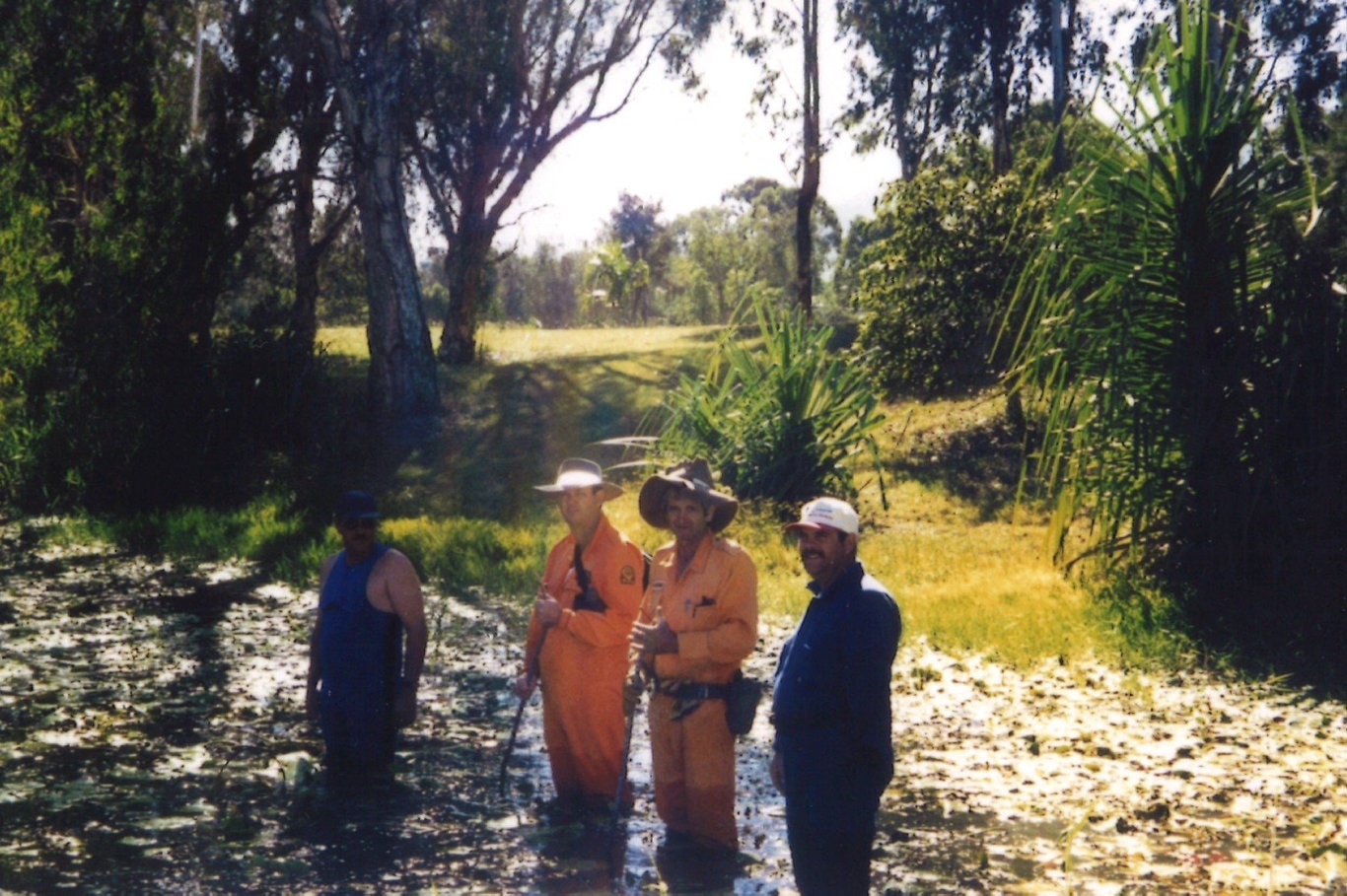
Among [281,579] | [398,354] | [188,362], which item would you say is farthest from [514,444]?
[281,579]

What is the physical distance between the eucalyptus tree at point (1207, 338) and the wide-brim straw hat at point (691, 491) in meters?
6.20

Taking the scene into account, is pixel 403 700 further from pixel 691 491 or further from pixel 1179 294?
pixel 1179 294

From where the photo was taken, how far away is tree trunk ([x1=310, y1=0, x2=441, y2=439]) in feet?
89.3

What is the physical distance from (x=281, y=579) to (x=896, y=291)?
1380 centimetres

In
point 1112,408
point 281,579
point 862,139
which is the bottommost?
point 281,579

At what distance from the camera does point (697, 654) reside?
668 centimetres

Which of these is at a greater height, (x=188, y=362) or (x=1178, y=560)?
(x=188, y=362)

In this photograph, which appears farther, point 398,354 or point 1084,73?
point 1084,73

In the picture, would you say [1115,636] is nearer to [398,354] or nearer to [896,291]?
[896,291]

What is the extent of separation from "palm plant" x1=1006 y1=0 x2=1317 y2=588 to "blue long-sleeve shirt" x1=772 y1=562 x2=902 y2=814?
7.78 m

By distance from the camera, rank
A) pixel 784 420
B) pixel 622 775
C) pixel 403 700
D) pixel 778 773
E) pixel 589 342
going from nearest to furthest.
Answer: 1. pixel 778 773
2. pixel 622 775
3. pixel 403 700
4. pixel 784 420
5. pixel 589 342

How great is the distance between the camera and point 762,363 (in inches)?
921

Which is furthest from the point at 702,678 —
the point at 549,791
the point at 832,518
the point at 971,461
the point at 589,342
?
the point at 589,342

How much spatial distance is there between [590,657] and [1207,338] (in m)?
7.54
